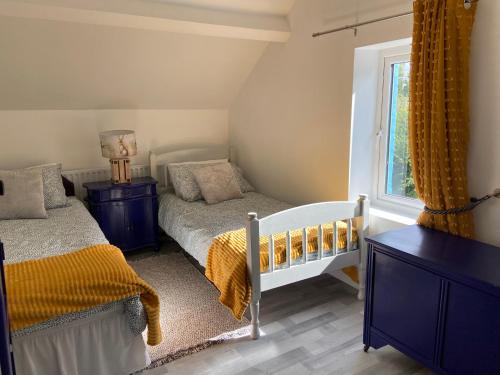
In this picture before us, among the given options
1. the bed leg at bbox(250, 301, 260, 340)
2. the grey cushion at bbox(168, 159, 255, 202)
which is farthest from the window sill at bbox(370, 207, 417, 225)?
the grey cushion at bbox(168, 159, 255, 202)

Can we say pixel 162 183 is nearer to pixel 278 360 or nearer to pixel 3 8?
pixel 3 8

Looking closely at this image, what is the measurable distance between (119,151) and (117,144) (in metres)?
0.06

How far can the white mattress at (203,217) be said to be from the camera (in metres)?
2.70

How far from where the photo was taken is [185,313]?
2.52 metres

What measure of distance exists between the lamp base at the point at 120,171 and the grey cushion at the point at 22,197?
60 centimetres

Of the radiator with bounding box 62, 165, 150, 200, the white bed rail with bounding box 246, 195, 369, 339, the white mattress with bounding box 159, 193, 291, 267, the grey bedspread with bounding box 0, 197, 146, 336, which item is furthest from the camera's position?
the radiator with bounding box 62, 165, 150, 200

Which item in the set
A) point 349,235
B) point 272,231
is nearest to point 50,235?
point 272,231

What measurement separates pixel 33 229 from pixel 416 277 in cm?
231

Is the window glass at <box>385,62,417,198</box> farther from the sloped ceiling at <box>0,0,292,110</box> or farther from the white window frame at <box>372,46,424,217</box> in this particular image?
the sloped ceiling at <box>0,0,292,110</box>

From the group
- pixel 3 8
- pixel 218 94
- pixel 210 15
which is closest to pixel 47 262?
pixel 3 8

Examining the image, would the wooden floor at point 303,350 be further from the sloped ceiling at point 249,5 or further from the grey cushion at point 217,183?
the sloped ceiling at point 249,5

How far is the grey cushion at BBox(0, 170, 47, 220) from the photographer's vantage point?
9.09 feet

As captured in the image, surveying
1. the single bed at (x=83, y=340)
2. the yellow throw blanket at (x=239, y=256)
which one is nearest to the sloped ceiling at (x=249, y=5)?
the yellow throw blanket at (x=239, y=256)

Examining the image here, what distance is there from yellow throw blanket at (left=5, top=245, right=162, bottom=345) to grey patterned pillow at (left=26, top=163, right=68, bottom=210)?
3.82ft
